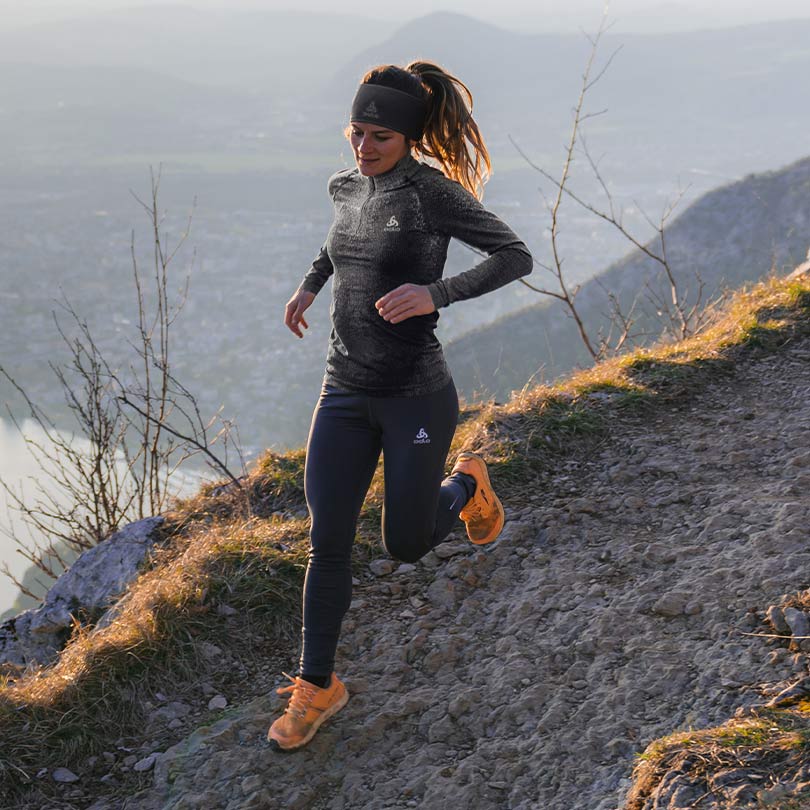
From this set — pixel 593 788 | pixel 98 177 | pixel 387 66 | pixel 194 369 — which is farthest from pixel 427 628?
pixel 98 177

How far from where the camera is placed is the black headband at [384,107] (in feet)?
8.86

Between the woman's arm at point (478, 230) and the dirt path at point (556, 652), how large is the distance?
135cm

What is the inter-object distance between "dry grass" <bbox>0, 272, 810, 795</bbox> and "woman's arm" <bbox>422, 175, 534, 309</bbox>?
1718mm

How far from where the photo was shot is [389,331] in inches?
106

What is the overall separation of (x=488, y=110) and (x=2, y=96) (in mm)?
101339

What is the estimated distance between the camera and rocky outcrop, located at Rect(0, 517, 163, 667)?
4289 millimetres

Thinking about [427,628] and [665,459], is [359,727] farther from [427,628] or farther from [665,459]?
[665,459]

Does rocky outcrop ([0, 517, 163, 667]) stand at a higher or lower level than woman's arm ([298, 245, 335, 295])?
lower

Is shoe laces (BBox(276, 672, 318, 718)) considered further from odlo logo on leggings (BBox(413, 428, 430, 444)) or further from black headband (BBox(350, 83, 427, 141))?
black headband (BBox(350, 83, 427, 141))

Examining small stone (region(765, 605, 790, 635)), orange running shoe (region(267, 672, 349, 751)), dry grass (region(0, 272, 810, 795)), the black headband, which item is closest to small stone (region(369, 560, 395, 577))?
dry grass (region(0, 272, 810, 795))

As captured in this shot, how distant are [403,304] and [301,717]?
1379 millimetres

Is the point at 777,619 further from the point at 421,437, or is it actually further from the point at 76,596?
the point at 76,596

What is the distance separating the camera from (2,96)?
176625 millimetres

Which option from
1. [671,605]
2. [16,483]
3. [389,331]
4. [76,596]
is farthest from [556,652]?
→ [16,483]
